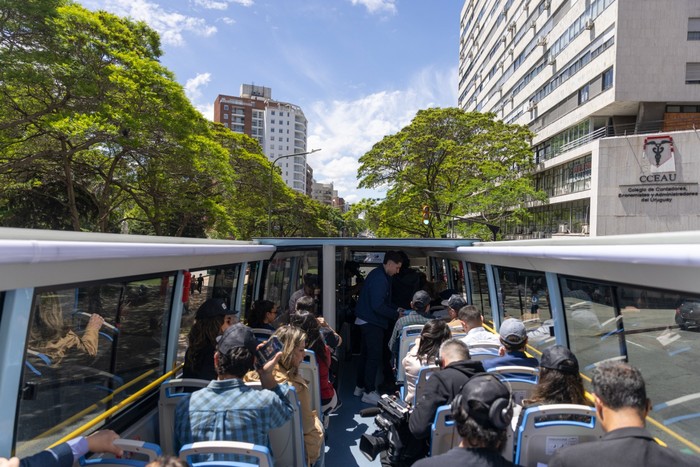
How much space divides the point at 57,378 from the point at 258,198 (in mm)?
28023

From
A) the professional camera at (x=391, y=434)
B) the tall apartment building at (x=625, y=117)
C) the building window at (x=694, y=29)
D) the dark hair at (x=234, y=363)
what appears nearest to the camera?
the dark hair at (x=234, y=363)

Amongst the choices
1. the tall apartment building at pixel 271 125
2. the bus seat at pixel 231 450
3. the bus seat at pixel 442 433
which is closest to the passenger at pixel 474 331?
the bus seat at pixel 442 433

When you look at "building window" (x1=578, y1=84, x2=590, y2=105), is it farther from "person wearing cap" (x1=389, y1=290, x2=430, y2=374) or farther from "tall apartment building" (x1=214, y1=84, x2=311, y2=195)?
"tall apartment building" (x1=214, y1=84, x2=311, y2=195)

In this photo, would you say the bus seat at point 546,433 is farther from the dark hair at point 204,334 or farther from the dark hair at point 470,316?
the dark hair at point 204,334

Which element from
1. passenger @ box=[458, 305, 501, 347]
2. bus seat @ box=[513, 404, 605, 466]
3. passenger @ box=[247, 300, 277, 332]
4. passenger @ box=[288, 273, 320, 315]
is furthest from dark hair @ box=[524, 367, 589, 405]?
passenger @ box=[288, 273, 320, 315]

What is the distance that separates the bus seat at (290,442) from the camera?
3.00m

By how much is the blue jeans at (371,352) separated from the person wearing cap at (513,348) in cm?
248

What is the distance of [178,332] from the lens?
4363 millimetres

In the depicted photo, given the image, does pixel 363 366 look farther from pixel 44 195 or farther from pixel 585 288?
pixel 44 195

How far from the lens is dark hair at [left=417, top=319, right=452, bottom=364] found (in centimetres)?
385

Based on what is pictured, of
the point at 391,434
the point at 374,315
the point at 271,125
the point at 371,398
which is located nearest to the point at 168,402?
the point at 391,434

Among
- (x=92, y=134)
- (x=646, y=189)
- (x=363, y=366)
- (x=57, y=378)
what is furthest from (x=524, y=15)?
(x=57, y=378)

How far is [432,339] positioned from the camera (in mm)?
3873

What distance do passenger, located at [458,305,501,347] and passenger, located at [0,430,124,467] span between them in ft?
9.87
